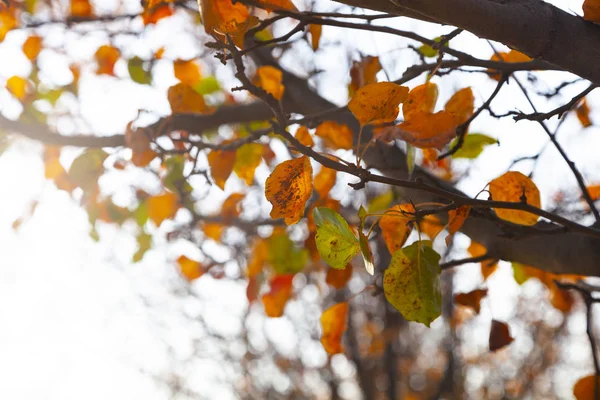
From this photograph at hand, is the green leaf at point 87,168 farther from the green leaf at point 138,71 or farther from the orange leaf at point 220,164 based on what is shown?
the orange leaf at point 220,164

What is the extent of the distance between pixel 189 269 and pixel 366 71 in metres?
1.13

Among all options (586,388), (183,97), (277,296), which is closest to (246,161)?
(183,97)

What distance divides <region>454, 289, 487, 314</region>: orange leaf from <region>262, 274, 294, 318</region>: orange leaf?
45 cm

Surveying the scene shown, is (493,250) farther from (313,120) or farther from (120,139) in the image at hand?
(120,139)

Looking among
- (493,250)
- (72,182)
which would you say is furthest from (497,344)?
(72,182)

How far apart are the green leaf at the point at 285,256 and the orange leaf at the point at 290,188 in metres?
0.79

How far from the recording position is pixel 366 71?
100 cm

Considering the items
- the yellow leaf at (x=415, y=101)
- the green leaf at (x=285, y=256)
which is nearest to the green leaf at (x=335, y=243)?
the yellow leaf at (x=415, y=101)

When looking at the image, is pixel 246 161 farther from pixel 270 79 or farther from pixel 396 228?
pixel 396 228

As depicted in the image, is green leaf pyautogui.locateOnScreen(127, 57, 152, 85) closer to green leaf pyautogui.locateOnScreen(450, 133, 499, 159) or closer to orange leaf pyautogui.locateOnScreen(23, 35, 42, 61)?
orange leaf pyautogui.locateOnScreen(23, 35, 42, 61)

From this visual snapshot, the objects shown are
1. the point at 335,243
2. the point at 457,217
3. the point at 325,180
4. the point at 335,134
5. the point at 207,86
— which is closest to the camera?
the point at 335,243

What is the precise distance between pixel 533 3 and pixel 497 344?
2.10 feet

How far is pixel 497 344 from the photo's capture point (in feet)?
3.21

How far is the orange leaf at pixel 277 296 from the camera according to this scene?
130 centimetres
